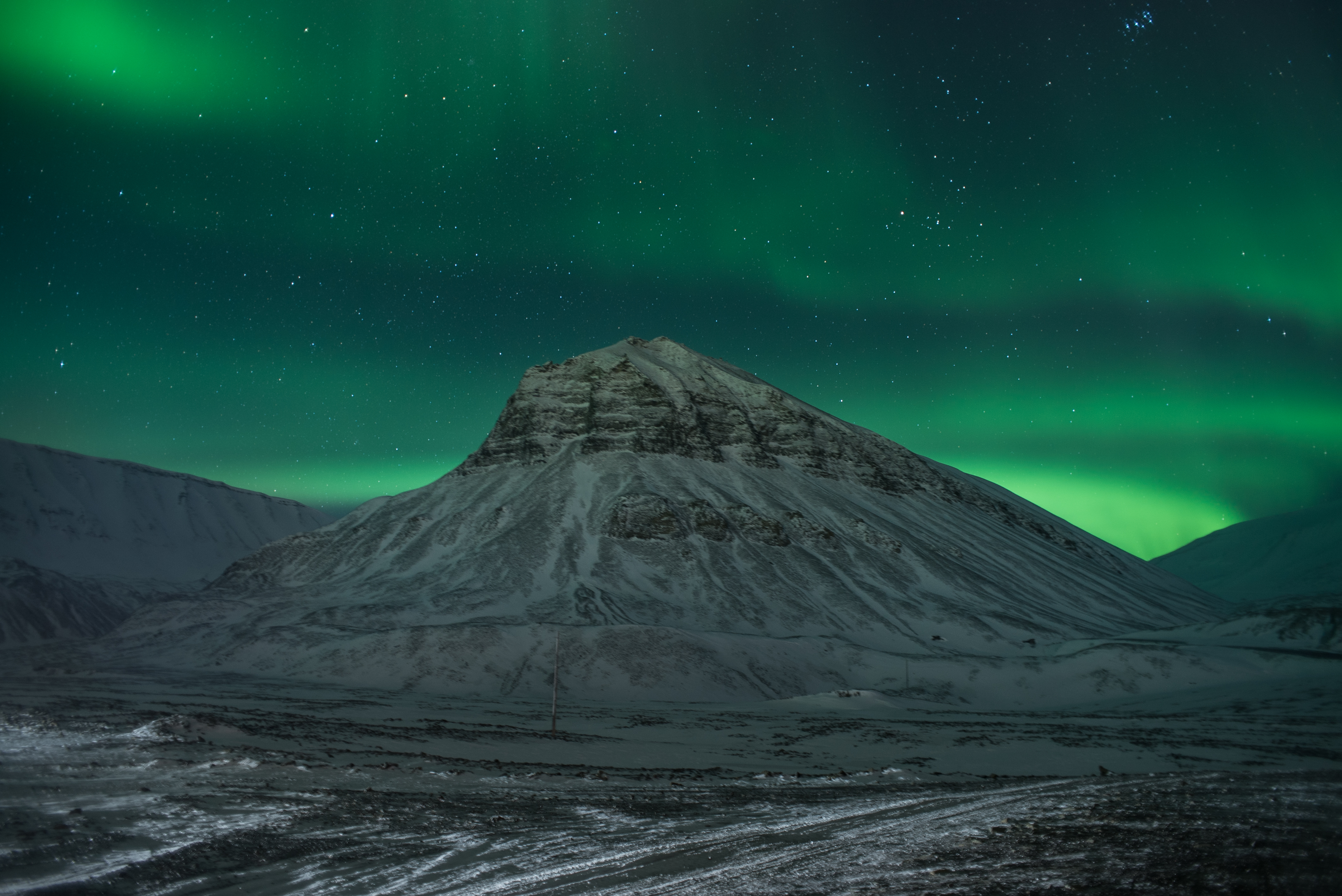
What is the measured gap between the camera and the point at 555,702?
3891cm

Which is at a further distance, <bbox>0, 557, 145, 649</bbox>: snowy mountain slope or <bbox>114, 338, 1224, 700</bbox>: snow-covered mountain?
<bbox>0, 557, 145, 649</bbox>: snowy mountain slope

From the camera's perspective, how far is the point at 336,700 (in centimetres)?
4906

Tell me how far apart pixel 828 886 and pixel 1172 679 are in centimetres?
6103

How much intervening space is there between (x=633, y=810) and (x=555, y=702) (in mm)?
22681

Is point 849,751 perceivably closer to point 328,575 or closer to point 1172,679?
point 1172,679

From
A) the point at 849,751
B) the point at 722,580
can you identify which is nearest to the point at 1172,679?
the point at 849,751

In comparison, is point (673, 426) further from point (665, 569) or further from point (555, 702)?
point (555, 702)

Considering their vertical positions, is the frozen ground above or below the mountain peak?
below

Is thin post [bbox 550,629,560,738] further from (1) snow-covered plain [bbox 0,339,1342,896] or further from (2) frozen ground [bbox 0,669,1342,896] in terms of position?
(2) frozen ground [bbox 0,669,1342,896]

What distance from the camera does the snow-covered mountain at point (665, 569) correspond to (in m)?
68.3

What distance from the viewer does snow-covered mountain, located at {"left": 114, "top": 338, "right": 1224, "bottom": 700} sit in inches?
2689

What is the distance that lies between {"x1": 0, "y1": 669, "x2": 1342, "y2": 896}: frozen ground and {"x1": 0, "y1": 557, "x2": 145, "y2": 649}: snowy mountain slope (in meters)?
127

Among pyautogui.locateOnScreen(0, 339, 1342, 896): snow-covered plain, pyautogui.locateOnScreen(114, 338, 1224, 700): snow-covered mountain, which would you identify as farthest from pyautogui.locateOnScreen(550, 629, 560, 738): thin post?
pyautogui.locateOnScreen(114, 338, 1224, 700): snow-covered mountain

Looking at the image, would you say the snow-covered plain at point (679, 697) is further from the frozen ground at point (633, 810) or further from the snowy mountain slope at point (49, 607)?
the snowy mountain slope at point (49, 607)
